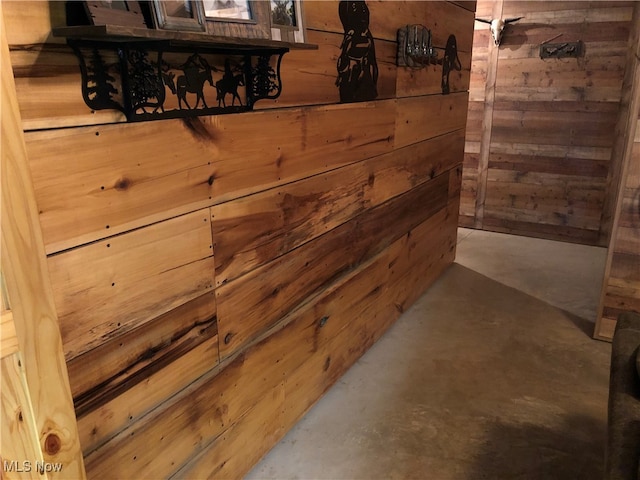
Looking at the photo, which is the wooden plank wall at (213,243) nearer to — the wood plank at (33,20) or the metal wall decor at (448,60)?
the wood plank at (33,20)

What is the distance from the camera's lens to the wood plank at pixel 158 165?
103cm

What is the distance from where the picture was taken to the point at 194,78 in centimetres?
129

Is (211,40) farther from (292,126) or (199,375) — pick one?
(199,375)

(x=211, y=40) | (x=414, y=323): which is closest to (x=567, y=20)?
(x=414, y=323)

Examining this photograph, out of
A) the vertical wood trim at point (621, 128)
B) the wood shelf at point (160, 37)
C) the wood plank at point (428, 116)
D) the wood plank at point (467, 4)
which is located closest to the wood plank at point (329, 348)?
the wood plank at point (428, 116)

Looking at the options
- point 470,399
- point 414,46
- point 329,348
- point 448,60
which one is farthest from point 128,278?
point 448,60

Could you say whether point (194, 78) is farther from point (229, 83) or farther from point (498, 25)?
point (498, 25)

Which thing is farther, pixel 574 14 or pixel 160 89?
pixel 574 14

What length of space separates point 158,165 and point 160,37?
1.10 feet

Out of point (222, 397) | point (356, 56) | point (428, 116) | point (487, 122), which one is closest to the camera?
point (222, 397)

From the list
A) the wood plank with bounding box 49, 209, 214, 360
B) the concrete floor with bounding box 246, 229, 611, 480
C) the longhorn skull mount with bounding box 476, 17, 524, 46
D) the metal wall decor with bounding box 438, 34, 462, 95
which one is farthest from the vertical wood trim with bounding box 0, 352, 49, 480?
the longhorn skull mount with bounding box 476, 17, 524, 46

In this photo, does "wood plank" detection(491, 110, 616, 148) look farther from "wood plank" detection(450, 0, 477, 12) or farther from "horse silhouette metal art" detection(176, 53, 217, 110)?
"horse silhouette metal art" detection(176, 53, 217, 110)

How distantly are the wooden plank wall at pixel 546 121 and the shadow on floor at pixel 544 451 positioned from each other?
2.70 metres

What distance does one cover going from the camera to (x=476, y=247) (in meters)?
4.34
